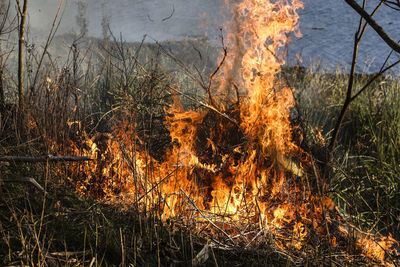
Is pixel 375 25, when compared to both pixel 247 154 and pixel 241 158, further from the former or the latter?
pixel 247 154

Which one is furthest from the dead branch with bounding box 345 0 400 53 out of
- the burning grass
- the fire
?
the fire

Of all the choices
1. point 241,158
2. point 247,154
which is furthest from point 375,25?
point 247,154

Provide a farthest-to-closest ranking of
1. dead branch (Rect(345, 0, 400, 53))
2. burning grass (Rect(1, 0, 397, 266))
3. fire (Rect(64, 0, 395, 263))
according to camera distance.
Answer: fire (Rect(64, 0, 395, 263)), burning grass (Rect(1, 0, 397, 266)), dead branch (Rect(345, 0, 400, 53))

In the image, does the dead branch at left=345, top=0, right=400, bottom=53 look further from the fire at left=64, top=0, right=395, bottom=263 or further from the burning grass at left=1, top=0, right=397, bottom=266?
the fire at left=64, top=0, right=395, bottom=263

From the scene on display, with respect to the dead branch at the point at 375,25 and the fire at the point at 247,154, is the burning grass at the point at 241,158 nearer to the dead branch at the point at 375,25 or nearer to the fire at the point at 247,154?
the fire at the point at 247,154

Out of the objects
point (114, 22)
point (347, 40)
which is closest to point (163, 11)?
point (114, 22)

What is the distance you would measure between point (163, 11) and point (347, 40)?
19.1m

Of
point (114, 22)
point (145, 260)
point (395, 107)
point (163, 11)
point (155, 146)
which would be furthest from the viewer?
point (114, 22)

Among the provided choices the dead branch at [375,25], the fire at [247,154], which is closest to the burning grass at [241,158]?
the fire at [247,154]

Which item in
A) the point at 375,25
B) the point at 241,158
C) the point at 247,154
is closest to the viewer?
the point at 375,25

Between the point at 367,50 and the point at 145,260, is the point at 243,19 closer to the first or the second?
the point at 145,260

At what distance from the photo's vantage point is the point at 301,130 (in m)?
3.03

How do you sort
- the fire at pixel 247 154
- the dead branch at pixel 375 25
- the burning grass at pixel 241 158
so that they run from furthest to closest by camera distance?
1. the fire at pixel 247 154
2. the burning grass at pixel 241 158
3. the dead branch at pixel 375 25

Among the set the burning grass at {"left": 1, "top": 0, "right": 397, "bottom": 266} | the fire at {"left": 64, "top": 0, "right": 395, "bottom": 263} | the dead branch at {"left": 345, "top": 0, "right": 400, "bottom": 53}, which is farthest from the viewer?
the fire at {"left": 64, "top": 0, "right": 395, "bottom": 263}
